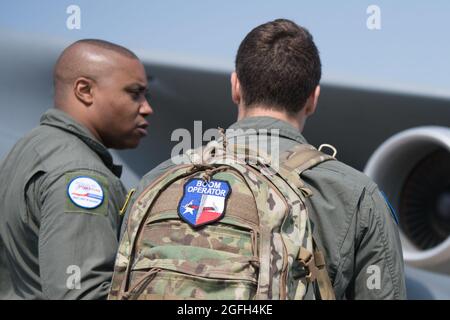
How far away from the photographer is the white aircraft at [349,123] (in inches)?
168

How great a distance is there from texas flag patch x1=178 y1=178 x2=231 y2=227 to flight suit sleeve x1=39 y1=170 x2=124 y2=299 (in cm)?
39

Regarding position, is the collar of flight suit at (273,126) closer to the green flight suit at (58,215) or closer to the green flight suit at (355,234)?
the green flight suit at (355,234)

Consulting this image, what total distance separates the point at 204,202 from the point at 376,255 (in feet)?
1.41

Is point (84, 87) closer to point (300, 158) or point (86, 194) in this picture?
point (86, 194)

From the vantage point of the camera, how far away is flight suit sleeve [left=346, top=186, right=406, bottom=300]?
1.75 m

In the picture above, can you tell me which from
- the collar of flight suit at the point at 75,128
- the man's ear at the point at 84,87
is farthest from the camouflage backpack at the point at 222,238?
the man's ear at the point at 84,87

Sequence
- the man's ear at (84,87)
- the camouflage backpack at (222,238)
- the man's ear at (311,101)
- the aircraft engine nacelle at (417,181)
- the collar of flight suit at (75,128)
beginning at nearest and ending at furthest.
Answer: the camouflage backpack at (222,238), the man's ear at (311,101), the collar of flight suit at (75,128), the man's ear at (84,87), the aircraft engine nacelle at (417,181)

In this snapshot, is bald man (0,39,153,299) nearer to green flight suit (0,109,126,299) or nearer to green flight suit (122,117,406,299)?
green flight suit (0,109,126,299)

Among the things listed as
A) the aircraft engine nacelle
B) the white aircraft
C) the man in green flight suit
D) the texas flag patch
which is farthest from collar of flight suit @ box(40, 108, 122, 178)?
the aircraft engine nacelle

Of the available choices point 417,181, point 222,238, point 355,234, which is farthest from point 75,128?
point 417,181

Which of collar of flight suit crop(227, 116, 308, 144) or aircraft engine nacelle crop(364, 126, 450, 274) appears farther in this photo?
aircraft engine nacelle crop(364, 126, 450, 274)
